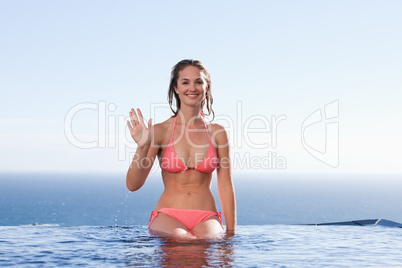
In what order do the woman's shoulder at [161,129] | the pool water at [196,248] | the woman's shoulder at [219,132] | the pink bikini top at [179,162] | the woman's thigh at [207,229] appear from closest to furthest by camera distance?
the pool water at [196,248] < the woman's thigh at [207,229] < the pink bikini top at [179,162] < the woman's shoulder at [161,129] < the woman's shoulder at [219,132]

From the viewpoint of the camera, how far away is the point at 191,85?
16.9ft

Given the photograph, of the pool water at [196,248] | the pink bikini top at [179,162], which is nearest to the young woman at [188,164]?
the pink bikini top at [179,162]

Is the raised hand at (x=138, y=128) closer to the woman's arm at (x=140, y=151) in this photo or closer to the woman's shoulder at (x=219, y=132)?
the woman's arm at (x=140, y=151)

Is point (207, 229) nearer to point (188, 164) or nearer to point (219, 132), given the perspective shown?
point (188, 164)

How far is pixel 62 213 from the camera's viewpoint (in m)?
116

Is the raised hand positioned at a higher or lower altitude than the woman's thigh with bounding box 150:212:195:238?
higher

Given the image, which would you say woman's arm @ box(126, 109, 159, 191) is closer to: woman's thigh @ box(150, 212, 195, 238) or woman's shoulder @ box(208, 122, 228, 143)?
woman's thigh @ box(150, 212, 195, 238)

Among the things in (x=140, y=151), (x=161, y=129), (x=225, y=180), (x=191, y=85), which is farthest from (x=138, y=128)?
(x=225, y=180)

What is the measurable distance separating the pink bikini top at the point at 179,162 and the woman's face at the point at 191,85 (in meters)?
0.56

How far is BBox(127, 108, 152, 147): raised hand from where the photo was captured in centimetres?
454

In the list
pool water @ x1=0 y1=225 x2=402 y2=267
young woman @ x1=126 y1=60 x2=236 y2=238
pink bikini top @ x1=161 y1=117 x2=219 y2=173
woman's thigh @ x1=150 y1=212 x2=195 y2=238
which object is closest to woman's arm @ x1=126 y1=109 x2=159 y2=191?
young woman @ x1=126 y1=60 x2=236 y2=238

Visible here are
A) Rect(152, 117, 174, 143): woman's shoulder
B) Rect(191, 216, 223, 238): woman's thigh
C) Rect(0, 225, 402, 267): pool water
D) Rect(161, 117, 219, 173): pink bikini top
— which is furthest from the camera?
Rect(152, 117, 174, 143): woman's shoulder

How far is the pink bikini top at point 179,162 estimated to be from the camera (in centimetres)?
500

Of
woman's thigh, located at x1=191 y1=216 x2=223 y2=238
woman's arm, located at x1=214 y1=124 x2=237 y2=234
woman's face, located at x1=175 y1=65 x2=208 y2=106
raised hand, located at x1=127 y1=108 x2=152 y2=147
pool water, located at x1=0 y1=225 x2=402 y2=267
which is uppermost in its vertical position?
woman's face, located at x1=175 y1=65 x2=208 y2=106
